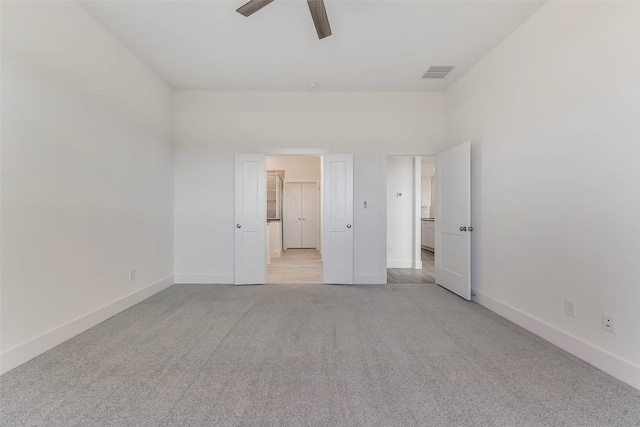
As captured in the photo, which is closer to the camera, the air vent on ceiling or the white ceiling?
the white ceiling

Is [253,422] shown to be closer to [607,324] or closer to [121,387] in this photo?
[121,387]

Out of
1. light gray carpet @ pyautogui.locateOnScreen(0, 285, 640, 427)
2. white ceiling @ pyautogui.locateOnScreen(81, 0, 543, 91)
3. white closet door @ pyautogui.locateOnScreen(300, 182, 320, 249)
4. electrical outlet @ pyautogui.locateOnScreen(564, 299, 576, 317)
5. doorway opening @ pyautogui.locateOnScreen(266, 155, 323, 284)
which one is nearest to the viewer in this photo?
light gray carpet @ pyautogui.locateOnScreen(0, 285, 640, 427)

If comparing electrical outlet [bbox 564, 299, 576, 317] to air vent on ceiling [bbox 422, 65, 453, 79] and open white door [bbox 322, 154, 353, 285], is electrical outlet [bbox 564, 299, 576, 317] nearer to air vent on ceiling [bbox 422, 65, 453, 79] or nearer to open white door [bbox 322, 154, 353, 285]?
open white door [bbox 322, 154, 353, 285]

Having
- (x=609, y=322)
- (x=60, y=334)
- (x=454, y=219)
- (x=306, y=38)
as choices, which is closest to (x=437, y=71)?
(x=306, y=38)

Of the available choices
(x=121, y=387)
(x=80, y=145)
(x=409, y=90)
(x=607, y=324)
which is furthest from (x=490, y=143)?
(x=80, y=145)

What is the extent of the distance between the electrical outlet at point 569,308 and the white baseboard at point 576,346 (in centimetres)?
16

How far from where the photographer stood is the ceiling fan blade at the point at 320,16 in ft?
6.20

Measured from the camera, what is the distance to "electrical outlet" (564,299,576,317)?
2.03 meters

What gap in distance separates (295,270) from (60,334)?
3323 millimetres

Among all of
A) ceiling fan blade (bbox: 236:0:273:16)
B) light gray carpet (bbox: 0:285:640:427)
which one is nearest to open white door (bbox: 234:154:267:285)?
light gray carpet (bbox: 0:285:640:427)

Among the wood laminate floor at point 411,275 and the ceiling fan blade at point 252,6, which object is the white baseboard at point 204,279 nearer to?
the wood laminate floor at point 411,275

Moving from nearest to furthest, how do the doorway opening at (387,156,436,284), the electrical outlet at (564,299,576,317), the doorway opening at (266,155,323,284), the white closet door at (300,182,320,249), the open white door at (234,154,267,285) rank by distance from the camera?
1. the electrical outlet at (564,299,576,317)
2. the open white door at (234,154,267,285)
3. the doorway opening at (387,156,436,284)
4. the doorway opening at (266,155,323,284)
5. the white closet door at (300,182,320,249)

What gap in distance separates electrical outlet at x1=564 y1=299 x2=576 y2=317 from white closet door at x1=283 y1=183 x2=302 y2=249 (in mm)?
6898

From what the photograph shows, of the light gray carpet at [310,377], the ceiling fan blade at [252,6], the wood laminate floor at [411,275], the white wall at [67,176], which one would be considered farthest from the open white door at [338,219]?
the white wall at [67,176]
